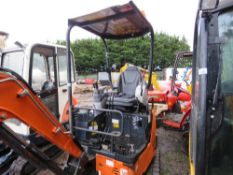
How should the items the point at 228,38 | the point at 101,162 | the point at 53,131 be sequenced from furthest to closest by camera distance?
the point at 101,162 → the point at 53,131 → the point at 228,38

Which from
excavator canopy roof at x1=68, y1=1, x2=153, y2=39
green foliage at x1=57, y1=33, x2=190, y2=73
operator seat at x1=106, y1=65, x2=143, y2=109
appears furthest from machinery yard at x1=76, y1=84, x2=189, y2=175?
green foliage at x1=57, y1=33, x2=190, y2=73

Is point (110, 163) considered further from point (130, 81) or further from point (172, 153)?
point (172, 153)

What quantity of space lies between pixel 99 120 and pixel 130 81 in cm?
95

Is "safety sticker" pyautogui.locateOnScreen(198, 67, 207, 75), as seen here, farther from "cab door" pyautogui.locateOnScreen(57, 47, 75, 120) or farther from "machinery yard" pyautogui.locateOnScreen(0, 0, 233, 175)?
"cab door" pyautogui.locateOnScreen(57, 47, 75, 120)

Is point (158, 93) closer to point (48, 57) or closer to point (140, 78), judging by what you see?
point (140, 78)

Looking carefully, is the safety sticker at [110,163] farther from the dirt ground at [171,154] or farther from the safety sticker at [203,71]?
the safety sticker at [203,71]

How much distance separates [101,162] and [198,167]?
157 centimetres

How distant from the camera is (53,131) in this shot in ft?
6.75

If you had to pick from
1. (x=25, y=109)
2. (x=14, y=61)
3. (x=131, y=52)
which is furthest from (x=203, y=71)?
(x=131, y=52)

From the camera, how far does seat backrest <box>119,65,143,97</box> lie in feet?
10.4

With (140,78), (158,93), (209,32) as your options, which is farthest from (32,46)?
(158,93)

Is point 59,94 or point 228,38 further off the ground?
point 228,38

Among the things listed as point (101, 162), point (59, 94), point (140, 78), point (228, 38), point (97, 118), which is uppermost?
point (228, 38)

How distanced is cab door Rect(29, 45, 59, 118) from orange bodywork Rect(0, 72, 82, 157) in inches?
60.0
